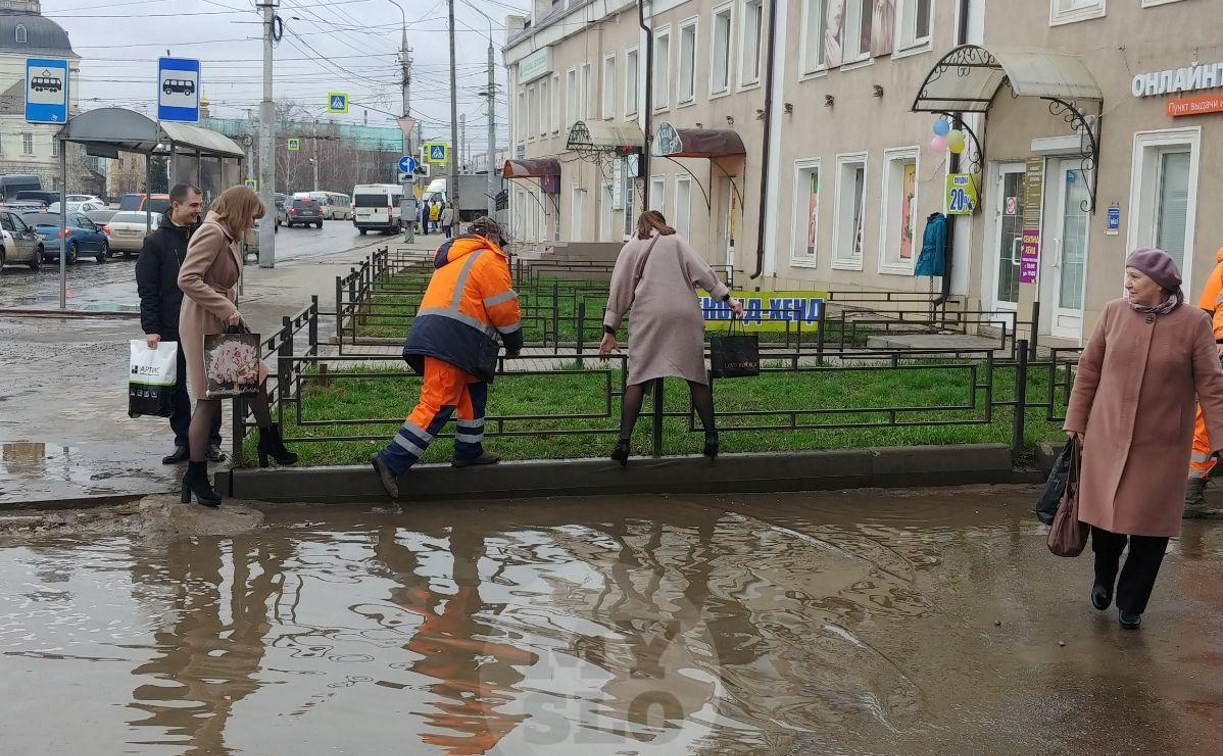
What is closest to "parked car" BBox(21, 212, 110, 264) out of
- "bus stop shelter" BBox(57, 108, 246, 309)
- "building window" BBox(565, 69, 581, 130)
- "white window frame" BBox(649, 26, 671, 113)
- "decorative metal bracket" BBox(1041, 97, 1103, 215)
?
"bus stop shelter" BBox(57, 108, 246, 309)

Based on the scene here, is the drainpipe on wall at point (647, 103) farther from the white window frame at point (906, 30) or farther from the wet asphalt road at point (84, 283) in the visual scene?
the white window frame at point (906, 30)

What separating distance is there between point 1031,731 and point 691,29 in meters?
26.5

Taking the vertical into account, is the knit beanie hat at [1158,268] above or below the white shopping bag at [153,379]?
above

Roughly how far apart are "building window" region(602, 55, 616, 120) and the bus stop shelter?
13402 mm

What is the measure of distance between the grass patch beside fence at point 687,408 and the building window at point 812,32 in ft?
37.7

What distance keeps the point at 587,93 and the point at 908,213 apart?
20.4 meters

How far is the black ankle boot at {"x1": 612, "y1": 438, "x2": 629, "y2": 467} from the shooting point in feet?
26.1

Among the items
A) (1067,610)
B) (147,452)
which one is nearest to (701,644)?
(1067,610)

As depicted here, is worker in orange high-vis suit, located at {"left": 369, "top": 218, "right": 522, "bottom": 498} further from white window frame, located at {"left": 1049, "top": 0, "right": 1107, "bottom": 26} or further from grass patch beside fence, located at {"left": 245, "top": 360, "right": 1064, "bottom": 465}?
white window frame, located at {"left": 1049, "top": 0, "right": 1107, "bottom": 26}

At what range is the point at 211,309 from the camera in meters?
7.24

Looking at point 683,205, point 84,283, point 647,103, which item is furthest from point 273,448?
point 647,103

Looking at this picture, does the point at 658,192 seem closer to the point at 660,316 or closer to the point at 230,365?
the point at 660,316

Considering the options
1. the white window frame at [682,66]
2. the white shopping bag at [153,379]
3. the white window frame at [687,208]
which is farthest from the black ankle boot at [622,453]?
the white window frame at [682,66]

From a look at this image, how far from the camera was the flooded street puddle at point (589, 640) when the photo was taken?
4270mm
